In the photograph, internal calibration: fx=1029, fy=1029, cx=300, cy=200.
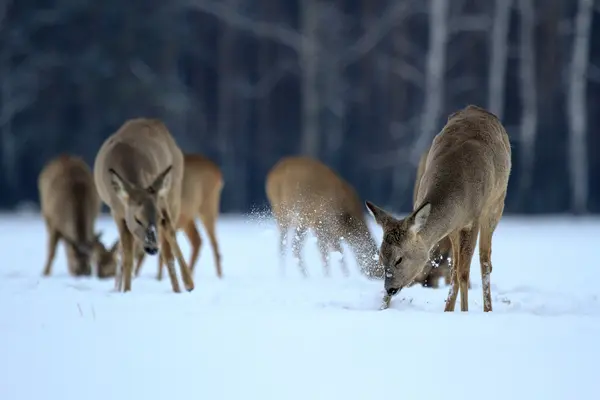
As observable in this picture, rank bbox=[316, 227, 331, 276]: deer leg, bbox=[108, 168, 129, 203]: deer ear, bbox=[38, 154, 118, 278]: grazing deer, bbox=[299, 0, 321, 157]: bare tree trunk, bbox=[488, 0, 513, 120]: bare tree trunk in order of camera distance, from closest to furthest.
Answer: bbox=[108, 168, 129, 203]: deer ear
bbox=[316, 227, 331, 276]: deer leg
bbox=[38, 154, 118, 278]: grazing deer
bbox=[488, 0, 513, 120]: bare tree trunk
bbox=[299, 0, 321, 157]: bare tree trunk

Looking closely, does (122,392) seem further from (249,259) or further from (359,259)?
(249,259)

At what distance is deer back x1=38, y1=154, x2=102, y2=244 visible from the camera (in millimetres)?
12367

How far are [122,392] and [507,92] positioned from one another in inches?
872

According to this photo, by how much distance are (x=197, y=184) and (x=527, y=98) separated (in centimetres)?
1350

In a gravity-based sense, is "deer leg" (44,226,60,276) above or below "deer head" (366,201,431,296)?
below

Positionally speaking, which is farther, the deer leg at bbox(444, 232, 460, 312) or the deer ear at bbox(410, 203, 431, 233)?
the deer leg at bbox(444, 232, 460, 312)

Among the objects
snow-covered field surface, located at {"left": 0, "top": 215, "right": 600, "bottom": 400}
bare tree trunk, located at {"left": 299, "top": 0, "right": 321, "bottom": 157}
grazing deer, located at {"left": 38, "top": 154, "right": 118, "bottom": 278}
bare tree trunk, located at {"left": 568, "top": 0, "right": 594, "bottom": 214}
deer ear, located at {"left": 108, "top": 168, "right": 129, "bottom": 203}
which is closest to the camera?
snow-covered field surface, located at {"left": 0, "top": 215, "right": 600, "bottom": 400}

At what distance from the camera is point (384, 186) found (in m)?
26.9

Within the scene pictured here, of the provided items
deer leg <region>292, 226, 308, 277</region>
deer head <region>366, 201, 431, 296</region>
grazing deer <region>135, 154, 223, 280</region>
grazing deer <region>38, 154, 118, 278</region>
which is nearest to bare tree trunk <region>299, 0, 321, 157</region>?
grazing deer <region>135, 154, 223, 280</region>

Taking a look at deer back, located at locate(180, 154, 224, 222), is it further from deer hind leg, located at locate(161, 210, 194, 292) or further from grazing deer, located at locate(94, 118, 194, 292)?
deer hind leg, located at locate(161, 210, 194, 292)

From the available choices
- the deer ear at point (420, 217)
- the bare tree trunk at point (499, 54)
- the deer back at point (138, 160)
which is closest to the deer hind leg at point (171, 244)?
the deer back at point (138, 160)

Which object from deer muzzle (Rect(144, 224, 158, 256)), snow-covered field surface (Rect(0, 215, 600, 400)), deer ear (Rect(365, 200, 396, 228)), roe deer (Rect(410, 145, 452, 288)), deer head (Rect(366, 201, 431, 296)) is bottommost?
roe deer (Rect(410, 145, 452, 288))

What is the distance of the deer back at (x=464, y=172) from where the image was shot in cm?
673

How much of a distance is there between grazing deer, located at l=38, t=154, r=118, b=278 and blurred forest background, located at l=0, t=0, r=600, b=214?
1236cm
